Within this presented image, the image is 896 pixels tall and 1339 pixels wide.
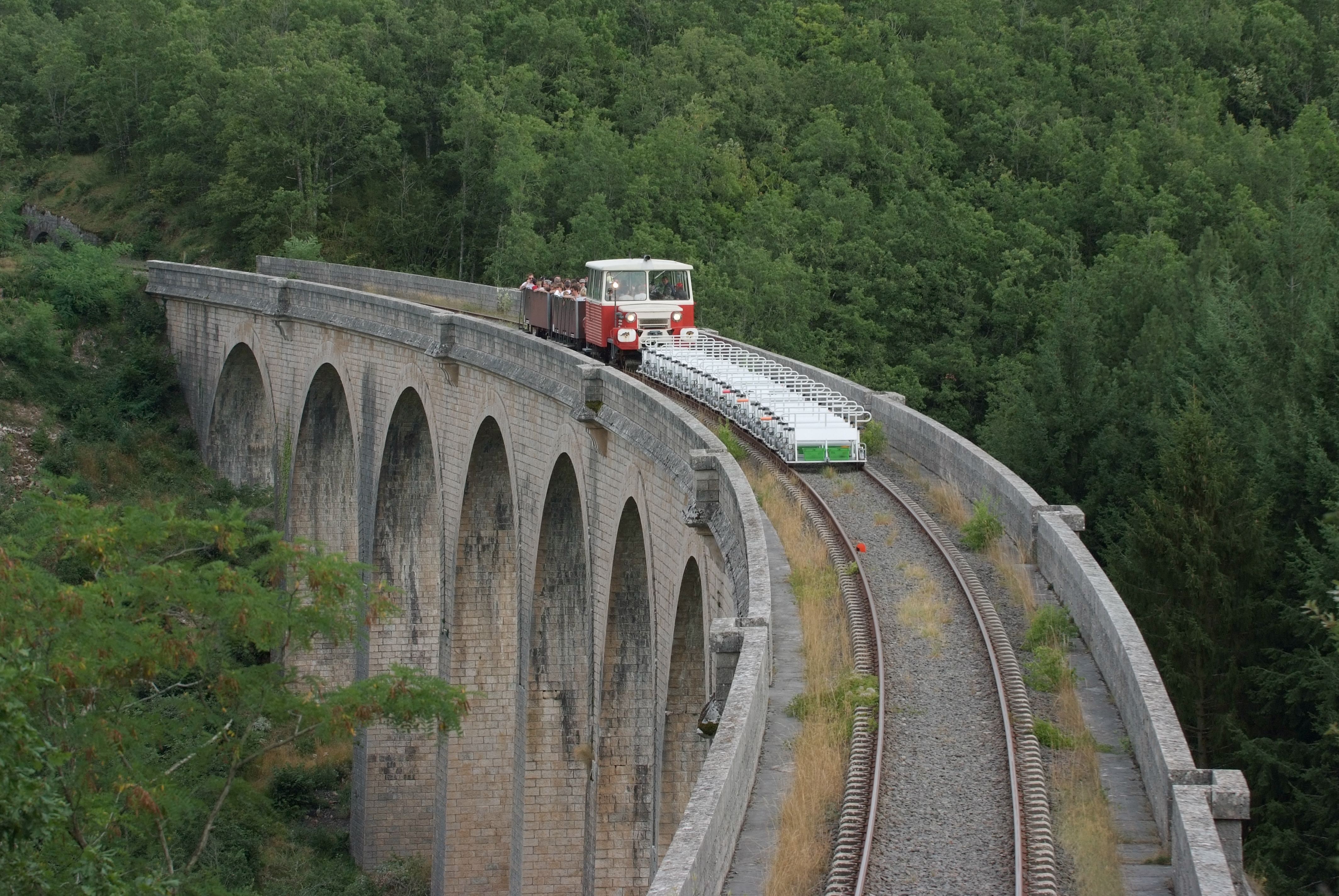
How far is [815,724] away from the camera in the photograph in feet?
40.0

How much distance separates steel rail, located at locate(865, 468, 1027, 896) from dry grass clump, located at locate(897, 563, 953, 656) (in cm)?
28

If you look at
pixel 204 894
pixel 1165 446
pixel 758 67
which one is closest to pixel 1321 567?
pixel 1165 446

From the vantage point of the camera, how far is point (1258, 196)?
2069 inches

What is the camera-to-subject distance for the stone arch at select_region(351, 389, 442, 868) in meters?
34.2

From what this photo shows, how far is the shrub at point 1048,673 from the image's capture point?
13000 mm

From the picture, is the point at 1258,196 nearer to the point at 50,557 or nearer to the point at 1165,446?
the point at 1165,446

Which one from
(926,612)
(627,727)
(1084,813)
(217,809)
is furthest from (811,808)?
(627,727)

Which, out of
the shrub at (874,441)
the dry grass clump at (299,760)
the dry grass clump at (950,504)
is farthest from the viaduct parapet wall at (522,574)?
the shrub at (874,441)

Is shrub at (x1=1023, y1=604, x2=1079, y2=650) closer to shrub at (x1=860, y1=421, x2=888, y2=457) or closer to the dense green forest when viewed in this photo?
shrub at (x1=860, y1=421, x2=888, y2=457)

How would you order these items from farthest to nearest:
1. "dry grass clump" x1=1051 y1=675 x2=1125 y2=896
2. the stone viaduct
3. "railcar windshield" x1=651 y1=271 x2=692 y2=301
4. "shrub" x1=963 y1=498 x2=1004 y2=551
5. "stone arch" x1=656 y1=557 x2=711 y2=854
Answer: "railcar windshield" x1=651 y1=271 x2=692 y2=301
"stone arch" x1=656 y1=557 x2=711 y2=854
"shrub" x1=963 y1=498 x2=1004 y2=551
the stone viaduct
"dry grass clump" x1=1051 y1=675 x2=1125 y2=896

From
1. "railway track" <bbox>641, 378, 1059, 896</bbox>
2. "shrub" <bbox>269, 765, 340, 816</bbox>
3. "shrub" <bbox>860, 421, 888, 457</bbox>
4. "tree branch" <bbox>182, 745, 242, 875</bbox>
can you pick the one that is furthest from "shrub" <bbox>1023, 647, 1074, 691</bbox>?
"shrub" <bbox>269, 765, 340, 816</bbox>

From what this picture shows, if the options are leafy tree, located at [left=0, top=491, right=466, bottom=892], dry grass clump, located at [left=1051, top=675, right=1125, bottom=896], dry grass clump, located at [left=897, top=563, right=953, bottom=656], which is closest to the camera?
dry grass clump, located at [left=1051, top=675, right=1125, bottom=896]

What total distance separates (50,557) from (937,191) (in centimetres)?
3843

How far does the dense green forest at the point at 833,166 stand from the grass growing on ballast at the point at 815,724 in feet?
42.5
